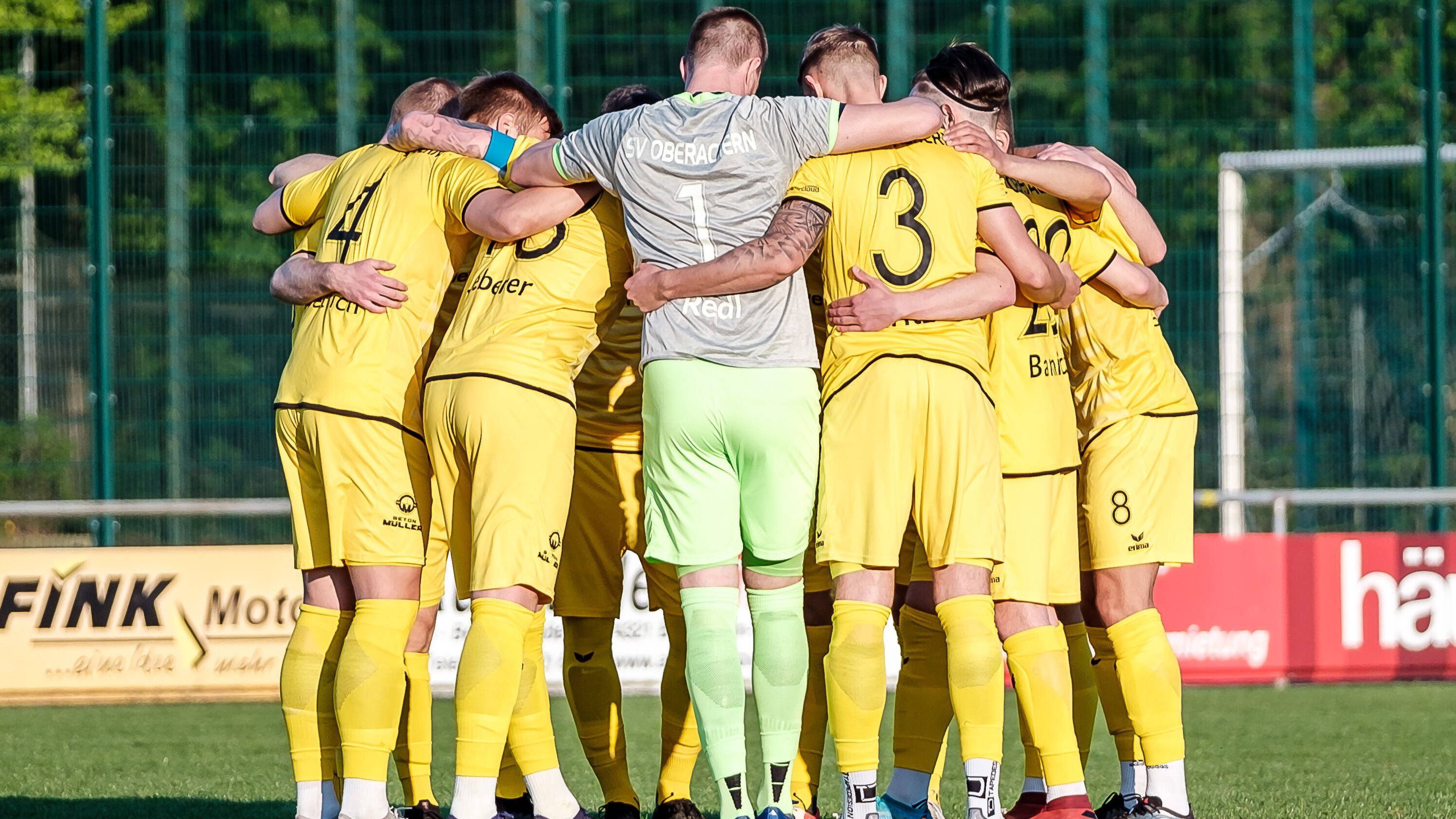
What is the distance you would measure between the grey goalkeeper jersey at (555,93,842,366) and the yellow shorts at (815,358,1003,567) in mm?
250

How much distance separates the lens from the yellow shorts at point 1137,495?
5.66 meters

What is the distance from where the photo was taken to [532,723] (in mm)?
5508

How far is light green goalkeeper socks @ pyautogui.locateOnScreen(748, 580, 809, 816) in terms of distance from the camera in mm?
4895

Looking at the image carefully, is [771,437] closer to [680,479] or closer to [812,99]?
[680,479]

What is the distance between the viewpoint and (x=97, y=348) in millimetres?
12938

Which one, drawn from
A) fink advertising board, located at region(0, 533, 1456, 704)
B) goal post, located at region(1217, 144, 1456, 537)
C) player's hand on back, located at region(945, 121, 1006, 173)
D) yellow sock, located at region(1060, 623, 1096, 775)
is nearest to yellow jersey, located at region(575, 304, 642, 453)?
player's hand on back, located at region(945, 121, 1006, 173)

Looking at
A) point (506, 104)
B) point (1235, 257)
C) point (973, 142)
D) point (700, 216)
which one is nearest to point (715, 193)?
point (700, 216)

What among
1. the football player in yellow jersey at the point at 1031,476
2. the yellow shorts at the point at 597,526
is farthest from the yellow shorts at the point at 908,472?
the yellow shorts at the point at 597,526

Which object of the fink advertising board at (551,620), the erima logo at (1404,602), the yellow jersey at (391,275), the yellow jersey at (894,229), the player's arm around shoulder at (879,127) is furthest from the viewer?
the erima logo at (1404,602)

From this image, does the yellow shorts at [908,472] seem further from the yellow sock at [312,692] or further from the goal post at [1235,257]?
the goal post at [1235,257]

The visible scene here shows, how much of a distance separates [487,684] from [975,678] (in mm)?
1418

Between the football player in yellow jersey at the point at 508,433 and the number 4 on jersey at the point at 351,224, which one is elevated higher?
the number 4 on jersey at the point at 351,224

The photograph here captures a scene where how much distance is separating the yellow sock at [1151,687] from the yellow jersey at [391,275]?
2417 millimetres

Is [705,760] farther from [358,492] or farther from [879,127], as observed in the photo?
[879,127]
